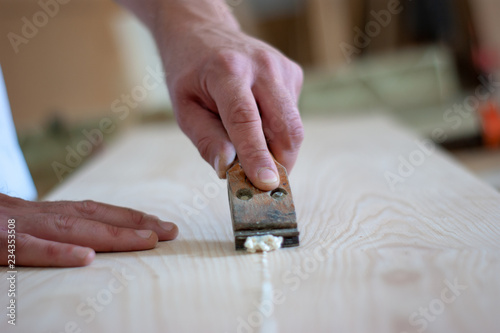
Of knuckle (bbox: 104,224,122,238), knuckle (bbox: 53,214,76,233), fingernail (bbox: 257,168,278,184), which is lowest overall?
knuckle (bbox: 104,224,122,238)

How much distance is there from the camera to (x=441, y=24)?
472 centimetres

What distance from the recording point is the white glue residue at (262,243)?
1009 millimetres

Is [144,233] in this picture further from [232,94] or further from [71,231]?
[232,94]

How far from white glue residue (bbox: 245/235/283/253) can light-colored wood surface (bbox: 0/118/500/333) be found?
17mm

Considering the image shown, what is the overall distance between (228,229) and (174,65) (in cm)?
42

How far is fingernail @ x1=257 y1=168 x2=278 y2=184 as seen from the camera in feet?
3.49

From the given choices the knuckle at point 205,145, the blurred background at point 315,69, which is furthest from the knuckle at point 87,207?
the blurred background at point 315,69

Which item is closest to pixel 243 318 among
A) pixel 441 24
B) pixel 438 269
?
pixel 438 269

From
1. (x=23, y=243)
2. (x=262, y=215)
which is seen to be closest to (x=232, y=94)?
(x=262, y=215)

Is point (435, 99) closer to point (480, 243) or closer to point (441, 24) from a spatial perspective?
point (441, 24)

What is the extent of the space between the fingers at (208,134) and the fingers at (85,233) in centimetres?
21

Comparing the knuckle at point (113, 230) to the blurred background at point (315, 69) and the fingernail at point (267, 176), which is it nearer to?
the fingernail at point (267, 176)

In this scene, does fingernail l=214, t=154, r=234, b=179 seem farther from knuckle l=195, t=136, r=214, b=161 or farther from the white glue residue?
the white glue residue

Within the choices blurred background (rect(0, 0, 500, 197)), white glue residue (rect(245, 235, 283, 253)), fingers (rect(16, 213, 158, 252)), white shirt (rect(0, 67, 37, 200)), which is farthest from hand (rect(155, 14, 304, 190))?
blurred background (rect(0, 0, 500, 197))
